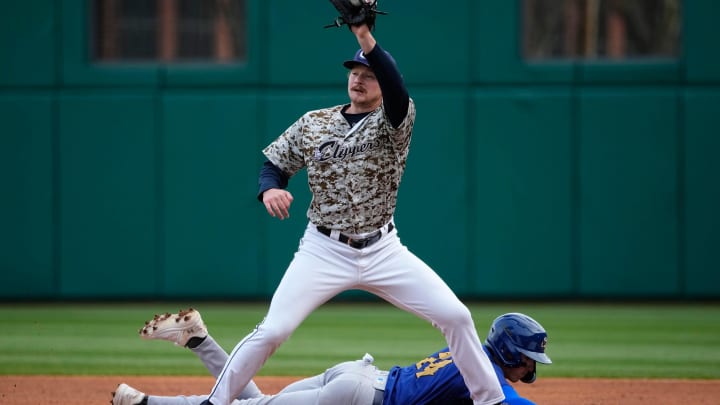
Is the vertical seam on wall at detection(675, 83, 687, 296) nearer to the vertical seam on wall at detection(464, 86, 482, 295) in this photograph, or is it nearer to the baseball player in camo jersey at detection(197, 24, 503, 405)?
the vertical seam on wall at detection(464, 86, 482, 295)

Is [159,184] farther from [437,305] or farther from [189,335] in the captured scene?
[437,305]

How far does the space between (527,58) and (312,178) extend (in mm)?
7634

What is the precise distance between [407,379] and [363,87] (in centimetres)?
125

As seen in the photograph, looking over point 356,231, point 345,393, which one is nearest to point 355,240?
point 356,231

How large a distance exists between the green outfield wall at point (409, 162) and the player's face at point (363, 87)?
7.03 meters

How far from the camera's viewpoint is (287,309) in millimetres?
4164

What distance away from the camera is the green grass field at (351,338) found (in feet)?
23.5

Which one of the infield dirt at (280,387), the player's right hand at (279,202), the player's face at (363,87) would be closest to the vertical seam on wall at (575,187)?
the infield dirt at (280,387)

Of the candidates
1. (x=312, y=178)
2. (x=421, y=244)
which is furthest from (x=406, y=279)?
(x=421, y=244)

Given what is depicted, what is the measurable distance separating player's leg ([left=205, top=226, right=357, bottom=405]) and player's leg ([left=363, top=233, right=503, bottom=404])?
14 centimetres

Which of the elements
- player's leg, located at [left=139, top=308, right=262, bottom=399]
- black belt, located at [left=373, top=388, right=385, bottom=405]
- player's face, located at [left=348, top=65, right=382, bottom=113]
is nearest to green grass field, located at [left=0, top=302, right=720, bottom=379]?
player's leg, located at [left=139, top=308, right=262, bottom=399]

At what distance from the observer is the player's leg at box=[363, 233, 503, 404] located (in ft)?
13.8

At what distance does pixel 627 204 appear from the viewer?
1145cm

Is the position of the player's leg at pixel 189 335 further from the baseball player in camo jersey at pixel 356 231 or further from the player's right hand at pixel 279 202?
the player's right hand at pixel 279 202
